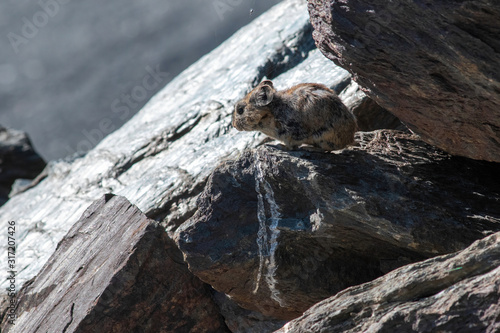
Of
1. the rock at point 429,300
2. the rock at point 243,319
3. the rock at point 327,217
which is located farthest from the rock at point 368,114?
the rock at point 429,300

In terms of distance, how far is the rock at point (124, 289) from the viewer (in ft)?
18.9

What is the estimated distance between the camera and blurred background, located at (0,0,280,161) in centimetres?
1989

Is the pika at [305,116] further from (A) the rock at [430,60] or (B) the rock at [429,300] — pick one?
(B) the rock at [429,300]

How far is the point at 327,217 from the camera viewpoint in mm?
5102

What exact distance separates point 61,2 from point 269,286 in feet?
62.5

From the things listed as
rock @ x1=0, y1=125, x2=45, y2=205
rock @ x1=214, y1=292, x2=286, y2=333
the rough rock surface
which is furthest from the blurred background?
rock @ x1=214, y1=292, x2=286, y2=333

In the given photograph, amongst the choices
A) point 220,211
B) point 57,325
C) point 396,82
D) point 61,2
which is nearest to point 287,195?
point 220,211

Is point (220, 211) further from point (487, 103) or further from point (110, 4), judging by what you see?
point (110, 4)

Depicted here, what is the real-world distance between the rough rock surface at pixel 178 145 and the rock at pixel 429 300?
3.33 metres

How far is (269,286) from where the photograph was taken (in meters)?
5.62

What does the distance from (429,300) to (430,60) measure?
1952 millimetres

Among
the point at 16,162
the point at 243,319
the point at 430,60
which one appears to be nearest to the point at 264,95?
the point at 430,60


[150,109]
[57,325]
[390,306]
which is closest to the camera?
[390,306]

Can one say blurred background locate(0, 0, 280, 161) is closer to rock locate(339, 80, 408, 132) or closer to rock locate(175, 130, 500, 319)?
rock locate(339, 80, 408, 132)
